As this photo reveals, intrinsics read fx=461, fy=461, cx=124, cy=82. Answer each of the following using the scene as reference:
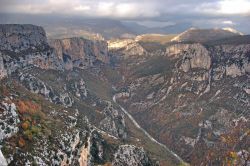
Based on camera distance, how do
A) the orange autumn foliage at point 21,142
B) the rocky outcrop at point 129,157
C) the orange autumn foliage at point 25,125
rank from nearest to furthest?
the orange autumn foliage at point 21,142 < the orange autumn foliage at point 25,125 < the rocky outcrop at point 129,157

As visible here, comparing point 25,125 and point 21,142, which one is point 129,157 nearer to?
point 25,125

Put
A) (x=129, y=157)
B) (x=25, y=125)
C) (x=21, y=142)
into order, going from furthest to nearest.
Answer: (x=129, y=157), (x=25, y=125), (x=21, y=142)

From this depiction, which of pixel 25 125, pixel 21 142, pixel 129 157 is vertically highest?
pixel 25 125

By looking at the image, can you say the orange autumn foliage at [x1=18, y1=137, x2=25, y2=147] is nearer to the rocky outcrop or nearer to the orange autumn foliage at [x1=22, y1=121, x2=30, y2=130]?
the orange autumn foliage at [x1=22, y1=121, x2=30, y2=130]

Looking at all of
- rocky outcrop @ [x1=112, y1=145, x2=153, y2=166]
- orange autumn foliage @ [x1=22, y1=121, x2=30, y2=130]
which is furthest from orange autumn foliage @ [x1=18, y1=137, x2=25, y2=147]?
rocky outcrop @ [x1=112, y1=145, x2=153, y2=166]

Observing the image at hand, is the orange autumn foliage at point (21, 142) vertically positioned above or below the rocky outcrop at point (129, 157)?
above

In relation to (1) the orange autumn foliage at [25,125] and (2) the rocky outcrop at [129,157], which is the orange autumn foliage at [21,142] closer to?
(1) the orange autumn foliage at [25,125]

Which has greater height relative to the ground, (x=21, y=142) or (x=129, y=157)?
(x=21, y=142)

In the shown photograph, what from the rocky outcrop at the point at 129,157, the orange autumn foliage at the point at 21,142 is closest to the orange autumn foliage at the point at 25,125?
the orange autumn foliage at the point at 21,142

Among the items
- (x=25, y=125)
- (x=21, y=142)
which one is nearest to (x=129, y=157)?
(x=25, y=125)
